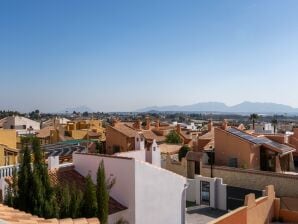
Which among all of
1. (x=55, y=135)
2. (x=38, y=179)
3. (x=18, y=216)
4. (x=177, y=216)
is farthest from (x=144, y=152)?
(x=55, y=135)

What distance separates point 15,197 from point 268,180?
Answer: 16935 millimetres

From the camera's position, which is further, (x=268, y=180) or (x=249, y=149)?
(x=249, y=149)

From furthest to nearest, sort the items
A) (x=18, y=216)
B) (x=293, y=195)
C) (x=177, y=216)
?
(x=293, y=195), (x=177, y=216), (x=18, y=216)

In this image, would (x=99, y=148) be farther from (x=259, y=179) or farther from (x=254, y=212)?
(x=254, y=212)

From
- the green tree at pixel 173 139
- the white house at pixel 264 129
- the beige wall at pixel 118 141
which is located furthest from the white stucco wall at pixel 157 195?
the green tree at pixel 173 139

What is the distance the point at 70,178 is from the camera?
14875 mm

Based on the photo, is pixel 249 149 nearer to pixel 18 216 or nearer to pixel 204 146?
pixel 204 146

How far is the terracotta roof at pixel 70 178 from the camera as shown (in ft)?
43.8

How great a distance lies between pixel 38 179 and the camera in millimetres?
10750

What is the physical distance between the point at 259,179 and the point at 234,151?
6131mm

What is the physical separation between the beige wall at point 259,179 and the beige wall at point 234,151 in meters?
4.10

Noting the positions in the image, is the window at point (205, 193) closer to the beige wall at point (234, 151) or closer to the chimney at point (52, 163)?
the beige wall at point (234, 151)

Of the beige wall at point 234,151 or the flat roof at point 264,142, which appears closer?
the beige wall at point 234,151

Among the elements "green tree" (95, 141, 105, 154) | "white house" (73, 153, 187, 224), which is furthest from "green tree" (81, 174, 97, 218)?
"green tree" (95, 141, 105, 154)
